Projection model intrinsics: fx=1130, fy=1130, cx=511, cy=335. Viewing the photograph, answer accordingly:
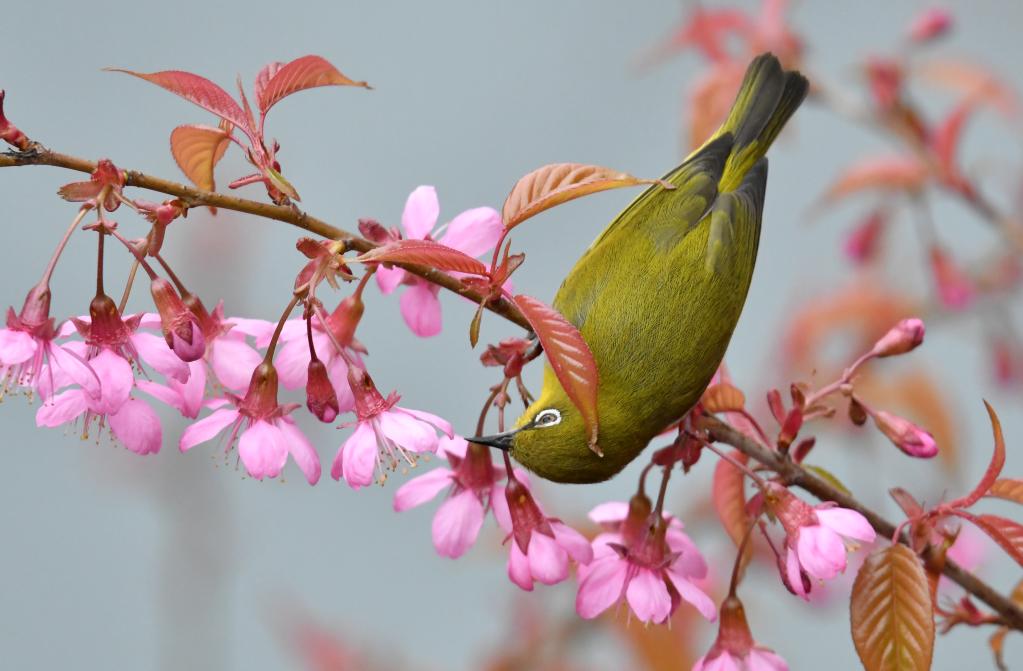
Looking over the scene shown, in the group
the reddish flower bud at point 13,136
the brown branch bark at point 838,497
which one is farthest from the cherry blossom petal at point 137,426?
the brown branch bark at point 838,497

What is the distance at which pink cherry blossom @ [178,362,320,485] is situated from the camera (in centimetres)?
109

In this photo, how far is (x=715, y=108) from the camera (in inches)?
78.0

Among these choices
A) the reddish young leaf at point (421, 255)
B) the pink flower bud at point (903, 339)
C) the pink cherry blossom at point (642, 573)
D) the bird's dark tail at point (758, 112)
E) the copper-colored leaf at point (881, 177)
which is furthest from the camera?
the copper-colored leaf at point (881, 177)

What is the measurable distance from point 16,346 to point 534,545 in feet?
1.77

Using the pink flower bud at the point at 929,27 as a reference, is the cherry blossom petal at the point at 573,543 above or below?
below

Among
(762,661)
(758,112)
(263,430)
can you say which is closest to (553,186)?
(263,430)

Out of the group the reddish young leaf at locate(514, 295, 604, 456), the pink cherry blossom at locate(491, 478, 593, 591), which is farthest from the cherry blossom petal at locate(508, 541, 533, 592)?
the reddish young leaf at locate(514, 295, 604, 456)

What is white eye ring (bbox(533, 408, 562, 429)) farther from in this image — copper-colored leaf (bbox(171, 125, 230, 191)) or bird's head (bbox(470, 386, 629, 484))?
copper-colored leaf (bbox(171, 125, 230, 191))

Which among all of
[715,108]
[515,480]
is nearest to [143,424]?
[515,480]

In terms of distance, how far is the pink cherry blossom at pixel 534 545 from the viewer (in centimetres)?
117

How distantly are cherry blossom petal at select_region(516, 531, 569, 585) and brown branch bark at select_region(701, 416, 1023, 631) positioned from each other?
0.70ft

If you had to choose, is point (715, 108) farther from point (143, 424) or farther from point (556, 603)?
point (143, 424)

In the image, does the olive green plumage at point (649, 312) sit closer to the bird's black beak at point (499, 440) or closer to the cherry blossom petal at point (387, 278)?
the bird's black beak at point (499, 440)

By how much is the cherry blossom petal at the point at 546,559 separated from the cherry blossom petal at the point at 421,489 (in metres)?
0.14
